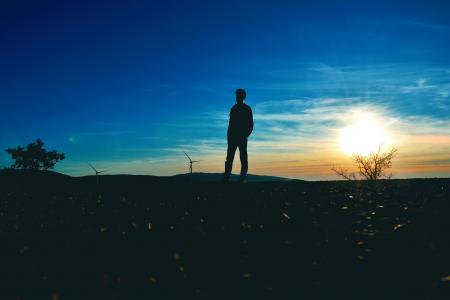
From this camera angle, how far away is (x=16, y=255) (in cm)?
345

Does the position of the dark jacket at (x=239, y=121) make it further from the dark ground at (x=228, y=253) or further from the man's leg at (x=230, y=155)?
the dark ground at (x=228, y=253)

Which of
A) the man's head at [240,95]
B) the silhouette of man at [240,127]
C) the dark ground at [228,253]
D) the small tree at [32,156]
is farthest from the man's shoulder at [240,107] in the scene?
the small tree at [32,156]

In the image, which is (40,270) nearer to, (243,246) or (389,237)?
(243,246)

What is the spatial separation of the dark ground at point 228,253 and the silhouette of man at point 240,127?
750 centimetres

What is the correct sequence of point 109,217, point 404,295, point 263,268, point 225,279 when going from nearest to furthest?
point 404,295 < point 225,279 < point 263,268 < point 109,217

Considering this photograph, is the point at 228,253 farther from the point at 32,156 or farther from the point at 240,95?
the point at 32,156

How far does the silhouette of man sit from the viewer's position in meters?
13.3

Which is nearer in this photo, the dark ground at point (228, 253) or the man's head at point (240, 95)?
the dark ground at point (228, 253)

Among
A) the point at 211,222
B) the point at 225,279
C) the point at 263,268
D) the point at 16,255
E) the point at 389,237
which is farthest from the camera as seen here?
the point at 211,222

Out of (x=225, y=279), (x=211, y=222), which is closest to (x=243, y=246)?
(x=225, y=279)

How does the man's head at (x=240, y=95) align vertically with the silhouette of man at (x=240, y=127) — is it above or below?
above

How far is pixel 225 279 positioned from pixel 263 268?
0.35 m

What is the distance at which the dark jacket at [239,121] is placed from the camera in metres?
13.3

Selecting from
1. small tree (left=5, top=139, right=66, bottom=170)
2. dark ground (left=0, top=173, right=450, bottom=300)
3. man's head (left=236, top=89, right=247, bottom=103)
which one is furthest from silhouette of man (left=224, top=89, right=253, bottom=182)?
small tree (left=5, top=139, right=66, bottom=170)
